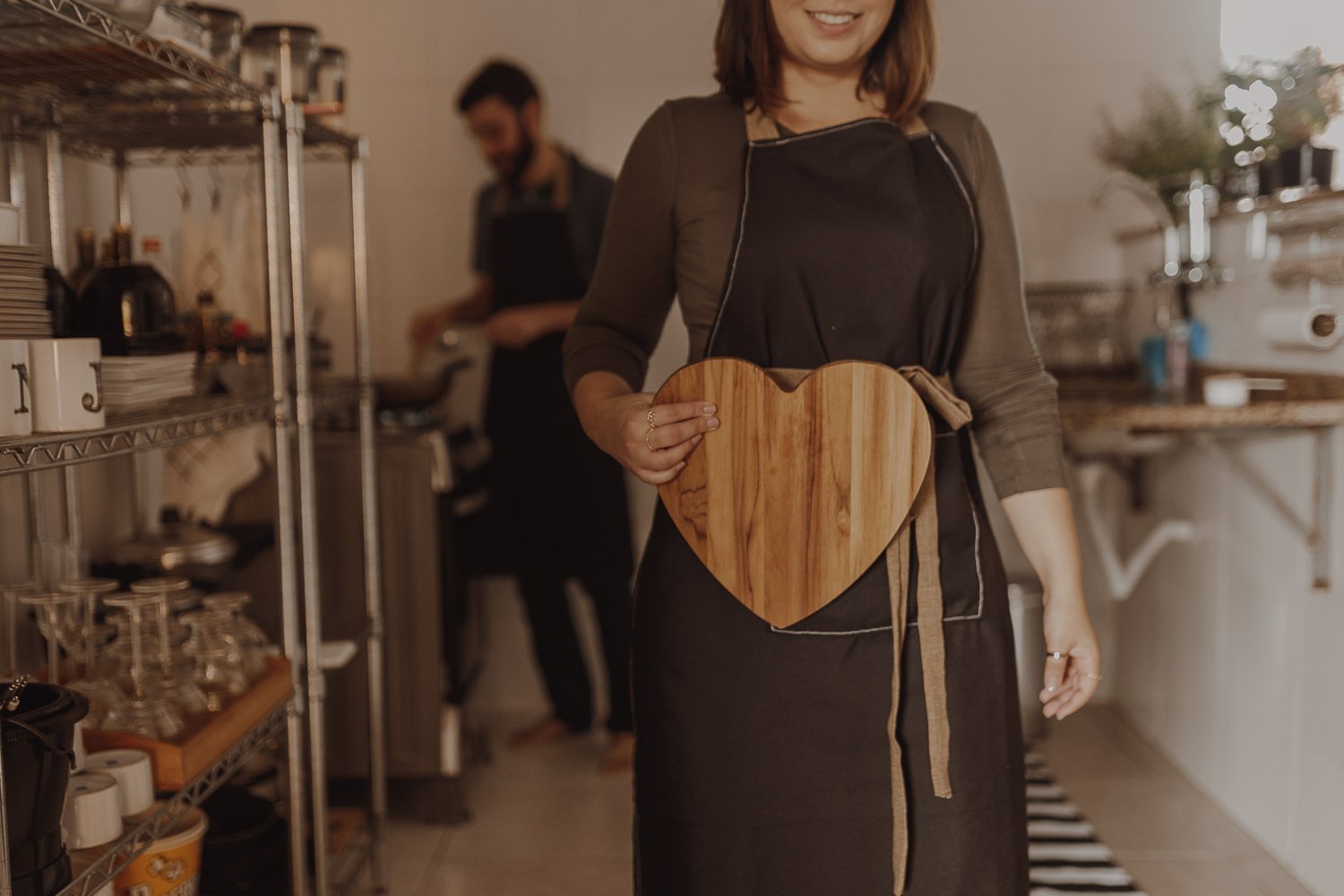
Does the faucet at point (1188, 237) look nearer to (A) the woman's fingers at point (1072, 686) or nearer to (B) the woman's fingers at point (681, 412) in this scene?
(A) the woman's fingers at point (1072, 686)

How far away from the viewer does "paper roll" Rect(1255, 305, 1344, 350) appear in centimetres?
207

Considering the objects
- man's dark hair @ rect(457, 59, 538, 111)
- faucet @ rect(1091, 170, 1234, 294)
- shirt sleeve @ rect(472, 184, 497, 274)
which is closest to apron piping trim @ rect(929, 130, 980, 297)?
faucet @ rect(1091, 170, 1234, 294)

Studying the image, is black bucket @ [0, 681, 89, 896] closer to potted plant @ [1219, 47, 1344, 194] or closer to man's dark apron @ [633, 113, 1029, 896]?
man's dark apron @ [633, 113, 1029, 896]

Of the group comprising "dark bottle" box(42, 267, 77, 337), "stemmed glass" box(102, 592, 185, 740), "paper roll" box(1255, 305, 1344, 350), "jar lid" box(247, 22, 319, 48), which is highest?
"jar lid" box(247, 22, 319, 48)

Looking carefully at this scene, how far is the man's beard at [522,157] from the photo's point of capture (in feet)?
9.32

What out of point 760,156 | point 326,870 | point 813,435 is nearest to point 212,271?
point 326,870

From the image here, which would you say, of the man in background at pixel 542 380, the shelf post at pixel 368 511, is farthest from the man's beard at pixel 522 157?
the shelf post at pixel 368 511

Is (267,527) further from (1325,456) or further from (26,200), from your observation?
(1325,456)

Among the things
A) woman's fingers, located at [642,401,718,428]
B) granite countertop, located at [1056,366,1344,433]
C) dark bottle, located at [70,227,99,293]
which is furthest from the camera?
granite countertop, located at [1056,366,1344,433]

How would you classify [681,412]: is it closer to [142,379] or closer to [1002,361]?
[1002,361]

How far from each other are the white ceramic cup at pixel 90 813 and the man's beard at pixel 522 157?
1.88 m

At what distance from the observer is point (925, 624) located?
3.71 feet

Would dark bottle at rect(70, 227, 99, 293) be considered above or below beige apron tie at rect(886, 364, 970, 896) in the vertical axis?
above

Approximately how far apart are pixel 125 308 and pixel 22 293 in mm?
229
